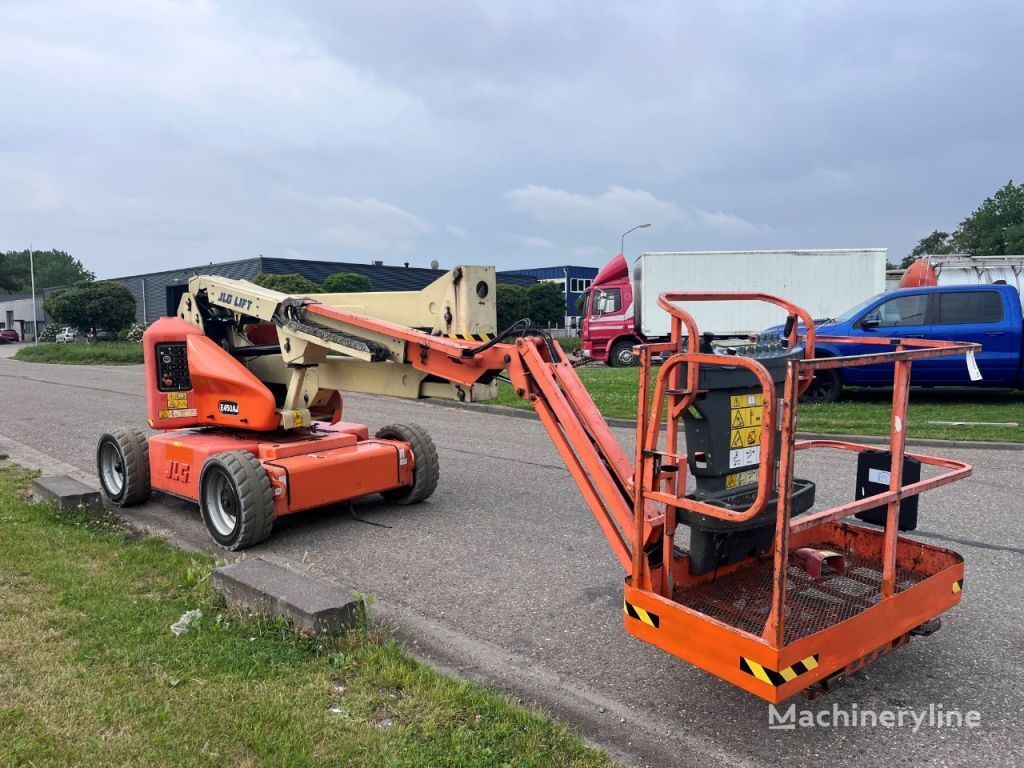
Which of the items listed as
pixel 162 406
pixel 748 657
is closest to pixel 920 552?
pixel 748 657

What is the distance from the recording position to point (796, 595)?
12.2ft

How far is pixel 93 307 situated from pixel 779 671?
46.3m

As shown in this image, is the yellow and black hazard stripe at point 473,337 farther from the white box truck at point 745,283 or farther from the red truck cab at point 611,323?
the red truck cab at point 611,323

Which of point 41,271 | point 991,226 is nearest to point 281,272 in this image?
point 991,226

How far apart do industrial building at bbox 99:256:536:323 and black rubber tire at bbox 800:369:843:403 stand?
31567 millimetres

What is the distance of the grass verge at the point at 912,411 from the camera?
10000mm

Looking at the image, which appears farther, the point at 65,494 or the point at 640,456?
the point at 65,494

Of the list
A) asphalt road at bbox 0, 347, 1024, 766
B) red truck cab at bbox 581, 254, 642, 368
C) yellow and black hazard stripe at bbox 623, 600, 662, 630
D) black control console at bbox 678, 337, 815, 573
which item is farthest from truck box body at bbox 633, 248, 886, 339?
yellow and black hazard stripe at bbox 623, 600, 662, 630

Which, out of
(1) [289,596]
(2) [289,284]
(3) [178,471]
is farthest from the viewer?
(2) [289,284]

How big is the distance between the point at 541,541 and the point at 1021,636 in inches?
124

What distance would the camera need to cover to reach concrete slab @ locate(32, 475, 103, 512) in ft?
20.6

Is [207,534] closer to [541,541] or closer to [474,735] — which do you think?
[541,541]

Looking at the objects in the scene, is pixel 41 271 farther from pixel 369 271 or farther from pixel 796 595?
pixel 796 595

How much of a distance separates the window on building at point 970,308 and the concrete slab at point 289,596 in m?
11.8
